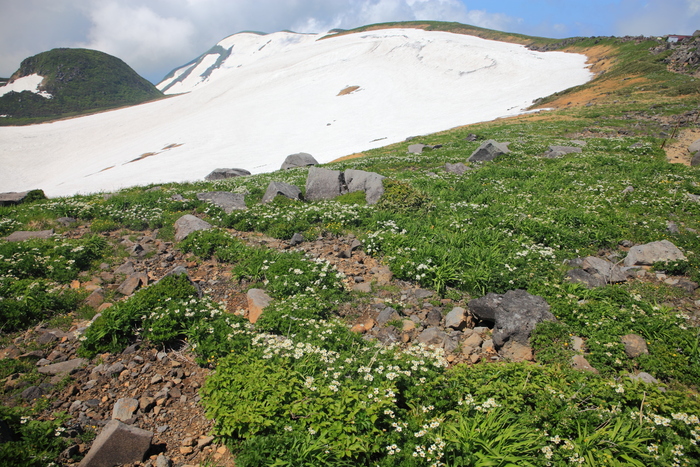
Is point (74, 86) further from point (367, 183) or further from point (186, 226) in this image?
point (367, 183)

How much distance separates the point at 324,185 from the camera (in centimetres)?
1457

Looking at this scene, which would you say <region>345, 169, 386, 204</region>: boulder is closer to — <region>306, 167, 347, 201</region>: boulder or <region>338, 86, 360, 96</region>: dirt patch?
<region>306, 167, 347, 201</region>: boulder

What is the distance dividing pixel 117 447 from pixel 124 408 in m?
0.86

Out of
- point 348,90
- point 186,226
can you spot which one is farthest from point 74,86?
point 186,226

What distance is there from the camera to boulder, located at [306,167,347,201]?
14438mm

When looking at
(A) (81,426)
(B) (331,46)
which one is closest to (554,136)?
(A) (81,426)

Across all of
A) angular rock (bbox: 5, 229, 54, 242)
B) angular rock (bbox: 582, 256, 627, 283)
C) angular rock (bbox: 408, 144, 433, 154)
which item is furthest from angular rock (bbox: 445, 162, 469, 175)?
angular rock (bbox: 5, 229, 54, 242)

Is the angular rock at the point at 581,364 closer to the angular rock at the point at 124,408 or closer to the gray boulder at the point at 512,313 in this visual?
the gray boulder at the point at 512,313

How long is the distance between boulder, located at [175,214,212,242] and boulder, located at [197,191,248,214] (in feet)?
5.64

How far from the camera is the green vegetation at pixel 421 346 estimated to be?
154 inches

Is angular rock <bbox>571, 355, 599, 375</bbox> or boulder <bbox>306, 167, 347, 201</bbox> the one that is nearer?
angular rock <bbox>571, 355, 599, 375</bbox>

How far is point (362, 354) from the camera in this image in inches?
213

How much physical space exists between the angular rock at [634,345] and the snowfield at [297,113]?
3559 centimetres

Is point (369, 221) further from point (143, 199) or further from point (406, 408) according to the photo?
point (143, 199)
